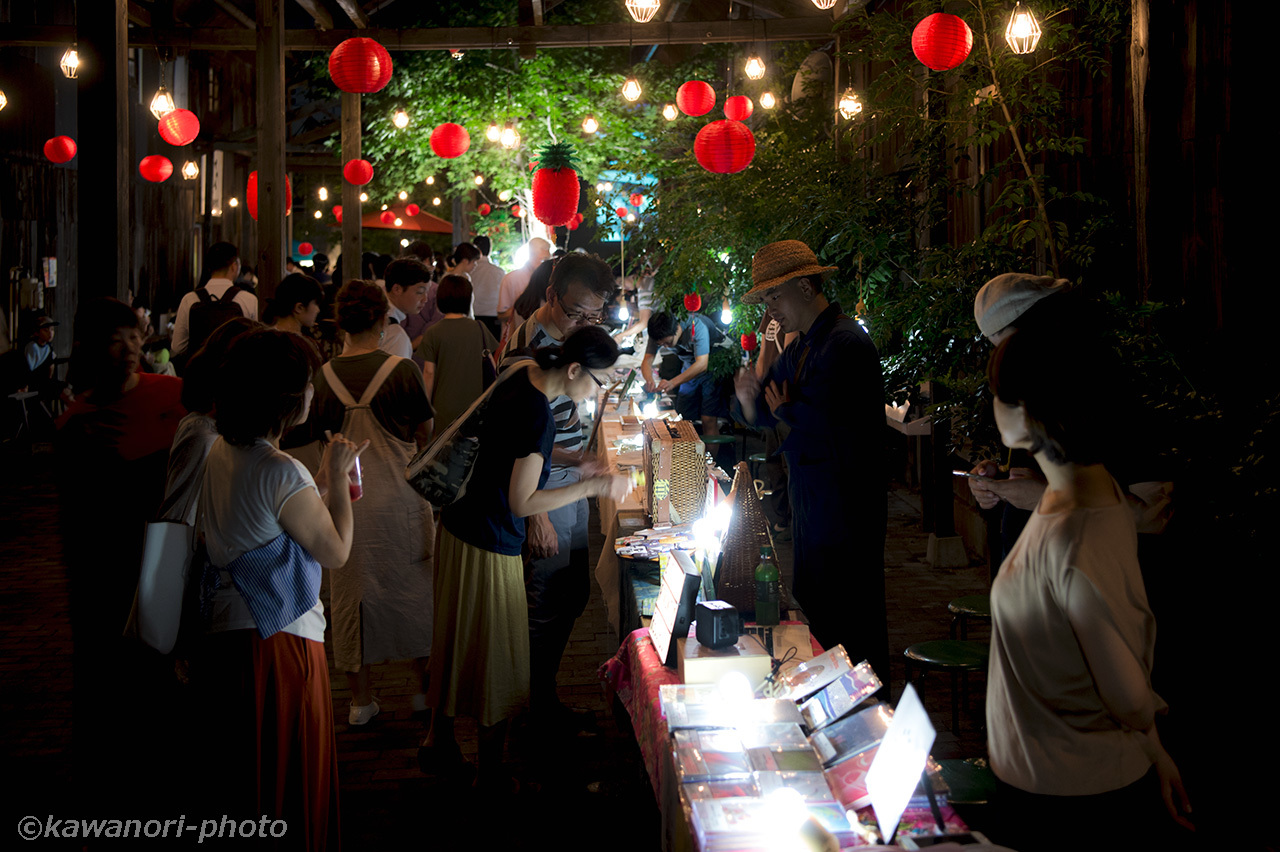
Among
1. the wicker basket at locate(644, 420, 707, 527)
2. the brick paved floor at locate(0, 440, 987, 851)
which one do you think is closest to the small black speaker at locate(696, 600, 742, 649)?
the brick paved floor at locate(0, 440, 987, 851)

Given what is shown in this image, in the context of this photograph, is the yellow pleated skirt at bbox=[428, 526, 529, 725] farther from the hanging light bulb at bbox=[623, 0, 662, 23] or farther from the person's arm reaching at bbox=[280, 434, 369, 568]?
the hanging light bulb at bbox=[623, 0, 662, 23]

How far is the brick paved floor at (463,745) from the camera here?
11.9ft

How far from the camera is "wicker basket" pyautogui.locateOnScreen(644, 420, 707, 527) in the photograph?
425 cm

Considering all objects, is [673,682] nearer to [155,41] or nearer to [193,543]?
[193,543]

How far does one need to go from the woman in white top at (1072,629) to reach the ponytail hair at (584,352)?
1.55 meters

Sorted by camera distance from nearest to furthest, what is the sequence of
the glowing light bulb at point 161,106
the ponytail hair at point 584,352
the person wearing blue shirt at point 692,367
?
the ponytail hair at point 584,352
the person wearing blue shirt at point 692,367
the glowing light bulb at point 161,106

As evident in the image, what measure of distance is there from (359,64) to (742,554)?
20.0ft

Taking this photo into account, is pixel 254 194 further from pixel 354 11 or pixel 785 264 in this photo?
pixel 785 264

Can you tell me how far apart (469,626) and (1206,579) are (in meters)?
2.65

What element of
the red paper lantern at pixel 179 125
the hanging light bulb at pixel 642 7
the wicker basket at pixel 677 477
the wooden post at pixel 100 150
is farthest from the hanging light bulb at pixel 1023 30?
the red paper lantern at pixel 179 125

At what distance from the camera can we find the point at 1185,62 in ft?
11.9

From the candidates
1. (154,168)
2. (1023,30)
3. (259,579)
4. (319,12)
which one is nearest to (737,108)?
(319,12)

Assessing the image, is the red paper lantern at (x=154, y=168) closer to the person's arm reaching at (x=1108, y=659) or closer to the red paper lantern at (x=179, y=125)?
the red paper lantern at (x=179, y=125)

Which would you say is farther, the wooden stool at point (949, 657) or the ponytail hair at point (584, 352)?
the wooden stool at point (949, 657)
